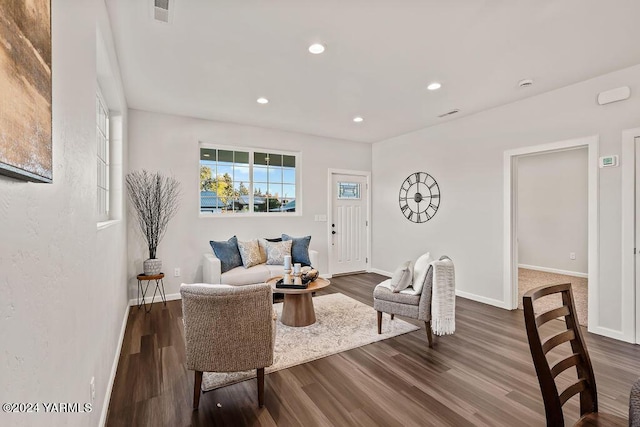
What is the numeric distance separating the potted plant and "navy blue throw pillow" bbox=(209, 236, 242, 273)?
2.39ft

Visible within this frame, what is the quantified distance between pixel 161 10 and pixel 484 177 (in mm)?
4222

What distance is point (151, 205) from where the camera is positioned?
412cm

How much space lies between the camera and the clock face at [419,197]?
16.6 feet

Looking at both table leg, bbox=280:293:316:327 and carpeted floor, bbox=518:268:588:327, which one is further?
carpeted floor, bbox=518:268:588:327

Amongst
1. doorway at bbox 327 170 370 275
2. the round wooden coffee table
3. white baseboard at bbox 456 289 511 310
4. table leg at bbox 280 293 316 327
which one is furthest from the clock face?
table leg at bbox 280 293 316 327

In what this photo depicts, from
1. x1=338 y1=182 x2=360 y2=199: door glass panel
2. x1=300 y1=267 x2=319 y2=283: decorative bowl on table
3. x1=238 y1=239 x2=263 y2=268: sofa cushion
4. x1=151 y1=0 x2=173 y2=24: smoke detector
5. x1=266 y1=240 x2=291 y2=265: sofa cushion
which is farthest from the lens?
x1=338 y1=182 x2=360 y2=199: door glass panel

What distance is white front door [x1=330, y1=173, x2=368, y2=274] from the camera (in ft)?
19.5

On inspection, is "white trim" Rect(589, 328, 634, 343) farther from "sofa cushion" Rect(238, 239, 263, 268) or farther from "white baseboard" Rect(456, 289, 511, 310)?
"sofa cushion" Rect(238, 239, 263, 268)

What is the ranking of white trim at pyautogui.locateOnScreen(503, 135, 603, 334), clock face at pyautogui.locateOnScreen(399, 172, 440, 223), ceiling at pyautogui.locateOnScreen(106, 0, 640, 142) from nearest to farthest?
ceiling at pyautogui.locateOnScreen(106, 0, 640, 142) → white trim at pyautogui.locateOnScreen(503, 135, 603, 334) → clock face at pyautogui.locateOnScreen(399, 172, 440, 223)

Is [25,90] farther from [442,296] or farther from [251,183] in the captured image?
[251,183]

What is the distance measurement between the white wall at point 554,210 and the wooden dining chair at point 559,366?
5.67 metres

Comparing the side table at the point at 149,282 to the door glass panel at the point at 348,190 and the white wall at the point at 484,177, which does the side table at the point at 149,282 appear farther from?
the white wall at the point at 484,177

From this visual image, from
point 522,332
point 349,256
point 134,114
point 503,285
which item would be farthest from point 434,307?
point 134,114

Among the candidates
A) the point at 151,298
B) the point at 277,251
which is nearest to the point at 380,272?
the point at 277,251
